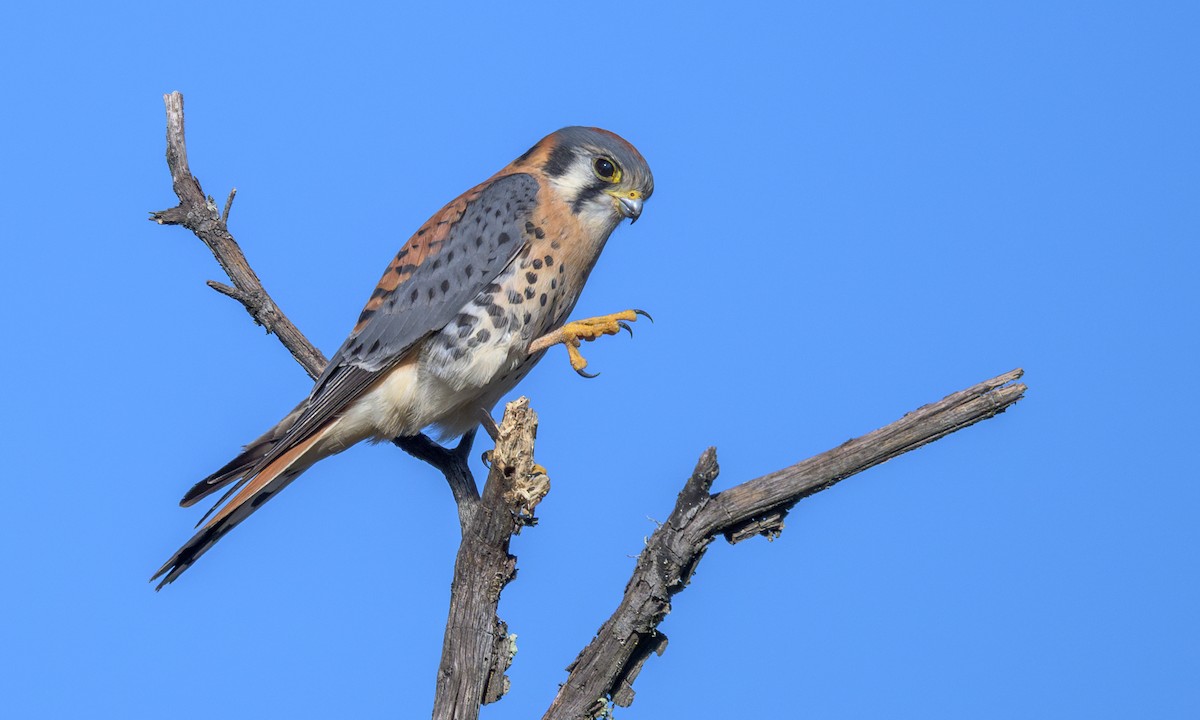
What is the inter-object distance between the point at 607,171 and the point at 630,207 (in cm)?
16

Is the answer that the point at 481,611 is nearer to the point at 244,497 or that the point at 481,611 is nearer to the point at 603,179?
the point at 244,497

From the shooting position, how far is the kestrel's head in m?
4.38

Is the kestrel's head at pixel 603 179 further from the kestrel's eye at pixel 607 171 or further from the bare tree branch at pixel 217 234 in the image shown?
the bare tree branch at pixel 217 234

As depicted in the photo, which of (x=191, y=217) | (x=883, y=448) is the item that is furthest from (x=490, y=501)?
(x=191, y=217)

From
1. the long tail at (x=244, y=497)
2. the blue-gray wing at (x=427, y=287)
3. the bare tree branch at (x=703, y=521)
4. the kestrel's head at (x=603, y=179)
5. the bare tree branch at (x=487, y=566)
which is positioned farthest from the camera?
the kestrel's head at (x=603, y=179)

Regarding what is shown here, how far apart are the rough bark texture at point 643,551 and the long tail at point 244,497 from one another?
0.67 meters

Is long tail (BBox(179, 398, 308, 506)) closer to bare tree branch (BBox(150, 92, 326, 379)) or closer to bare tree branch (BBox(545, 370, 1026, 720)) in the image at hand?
bare tree branch (BBox(150, 92, 326, 379))

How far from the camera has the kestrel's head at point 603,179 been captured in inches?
172

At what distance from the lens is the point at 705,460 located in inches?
125

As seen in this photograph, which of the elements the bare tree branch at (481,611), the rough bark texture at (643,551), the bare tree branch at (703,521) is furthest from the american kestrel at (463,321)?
the bare tree branch at (703,521)

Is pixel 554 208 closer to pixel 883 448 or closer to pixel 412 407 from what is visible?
pixel 412 407

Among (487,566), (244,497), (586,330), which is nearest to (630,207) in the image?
(586,330)

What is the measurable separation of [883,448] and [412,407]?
184 cm

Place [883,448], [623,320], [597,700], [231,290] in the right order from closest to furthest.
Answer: [883,448], [597,700], [623,320], [231,290]
